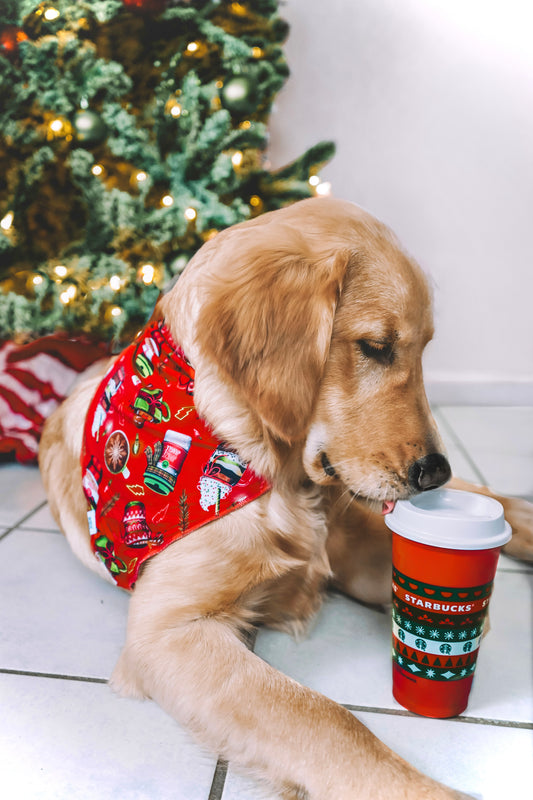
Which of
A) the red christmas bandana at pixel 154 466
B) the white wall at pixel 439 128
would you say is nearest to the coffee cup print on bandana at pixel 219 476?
the red christmas bandana at pixel 154 466

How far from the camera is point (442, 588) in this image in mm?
877

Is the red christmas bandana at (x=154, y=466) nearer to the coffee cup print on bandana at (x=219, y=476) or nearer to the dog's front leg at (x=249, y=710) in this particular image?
the coffee cup print on bandana at (x=219, y=476)

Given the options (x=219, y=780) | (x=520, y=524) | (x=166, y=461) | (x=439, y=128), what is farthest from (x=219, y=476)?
(x=439, y=128)

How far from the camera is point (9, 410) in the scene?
2.16m

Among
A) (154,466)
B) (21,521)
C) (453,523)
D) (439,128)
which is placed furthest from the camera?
(439,128)

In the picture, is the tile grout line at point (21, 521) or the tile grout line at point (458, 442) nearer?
the tile grout line at point (21, 521)

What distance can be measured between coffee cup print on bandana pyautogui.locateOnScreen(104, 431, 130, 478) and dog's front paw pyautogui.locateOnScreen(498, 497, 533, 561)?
2.97ft

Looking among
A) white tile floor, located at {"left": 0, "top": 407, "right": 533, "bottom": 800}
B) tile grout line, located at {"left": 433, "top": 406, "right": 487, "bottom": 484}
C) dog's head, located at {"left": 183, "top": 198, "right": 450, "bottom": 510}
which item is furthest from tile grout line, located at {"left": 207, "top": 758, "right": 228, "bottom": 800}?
tile grout line, located at {"left": 433, "top": 406, "right": 487, "bottom": 484}

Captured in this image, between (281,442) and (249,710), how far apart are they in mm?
424

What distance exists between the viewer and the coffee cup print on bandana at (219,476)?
104 cm

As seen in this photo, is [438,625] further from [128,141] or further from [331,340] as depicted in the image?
[128,141]

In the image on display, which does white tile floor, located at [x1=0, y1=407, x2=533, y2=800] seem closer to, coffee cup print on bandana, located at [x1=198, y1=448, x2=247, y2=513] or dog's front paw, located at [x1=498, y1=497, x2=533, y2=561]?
dog's front paw, located at [x1=498, y1=497, x2=533, y2=561]

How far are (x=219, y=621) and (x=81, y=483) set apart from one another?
501 millimetres

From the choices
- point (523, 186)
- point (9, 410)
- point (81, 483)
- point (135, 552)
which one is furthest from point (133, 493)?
point (523, 186)
